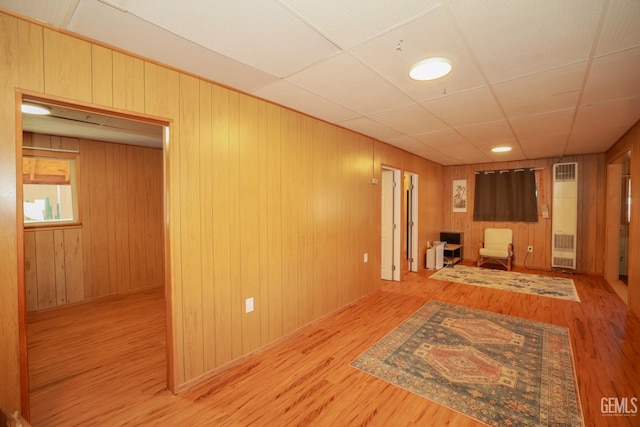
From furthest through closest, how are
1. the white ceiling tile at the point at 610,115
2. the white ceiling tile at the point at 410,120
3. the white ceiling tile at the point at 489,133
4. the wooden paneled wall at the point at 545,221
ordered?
1. the wooden paneled wall at the point at 545,221
2. the white ceiling tile at the point at 489,133
3. the white ceiling tile at the point at 410,120
4. the white ceiling tile at the point at 610,115

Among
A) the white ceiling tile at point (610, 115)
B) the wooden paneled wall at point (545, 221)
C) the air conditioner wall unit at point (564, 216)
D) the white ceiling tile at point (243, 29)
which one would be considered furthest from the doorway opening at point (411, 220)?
the white ceiling tile at point (243, 29)

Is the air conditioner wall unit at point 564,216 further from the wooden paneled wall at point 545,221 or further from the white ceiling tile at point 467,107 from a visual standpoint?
the white ceiling tile at point 467,107

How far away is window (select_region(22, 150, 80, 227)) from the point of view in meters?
3.99

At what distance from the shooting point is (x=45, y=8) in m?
1.47

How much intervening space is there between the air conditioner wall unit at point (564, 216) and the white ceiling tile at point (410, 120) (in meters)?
4.11

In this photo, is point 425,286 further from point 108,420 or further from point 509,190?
point 108,420

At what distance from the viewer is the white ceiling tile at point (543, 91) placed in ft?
7.26

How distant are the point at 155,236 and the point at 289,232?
10.9 feet

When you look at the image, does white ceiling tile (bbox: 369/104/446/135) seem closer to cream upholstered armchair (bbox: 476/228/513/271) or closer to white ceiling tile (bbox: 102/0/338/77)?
white ceiling tile (bbox: 102/0/338/77)

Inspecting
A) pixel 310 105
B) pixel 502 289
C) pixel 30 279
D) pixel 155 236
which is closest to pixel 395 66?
pixel 310 105

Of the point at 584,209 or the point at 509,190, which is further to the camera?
the point at 509,190

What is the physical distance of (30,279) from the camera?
3.86 metres

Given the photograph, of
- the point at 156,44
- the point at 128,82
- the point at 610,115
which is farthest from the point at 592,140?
the point at 128,82

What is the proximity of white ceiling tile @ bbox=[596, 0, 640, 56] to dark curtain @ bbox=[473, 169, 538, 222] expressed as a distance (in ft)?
17.6
